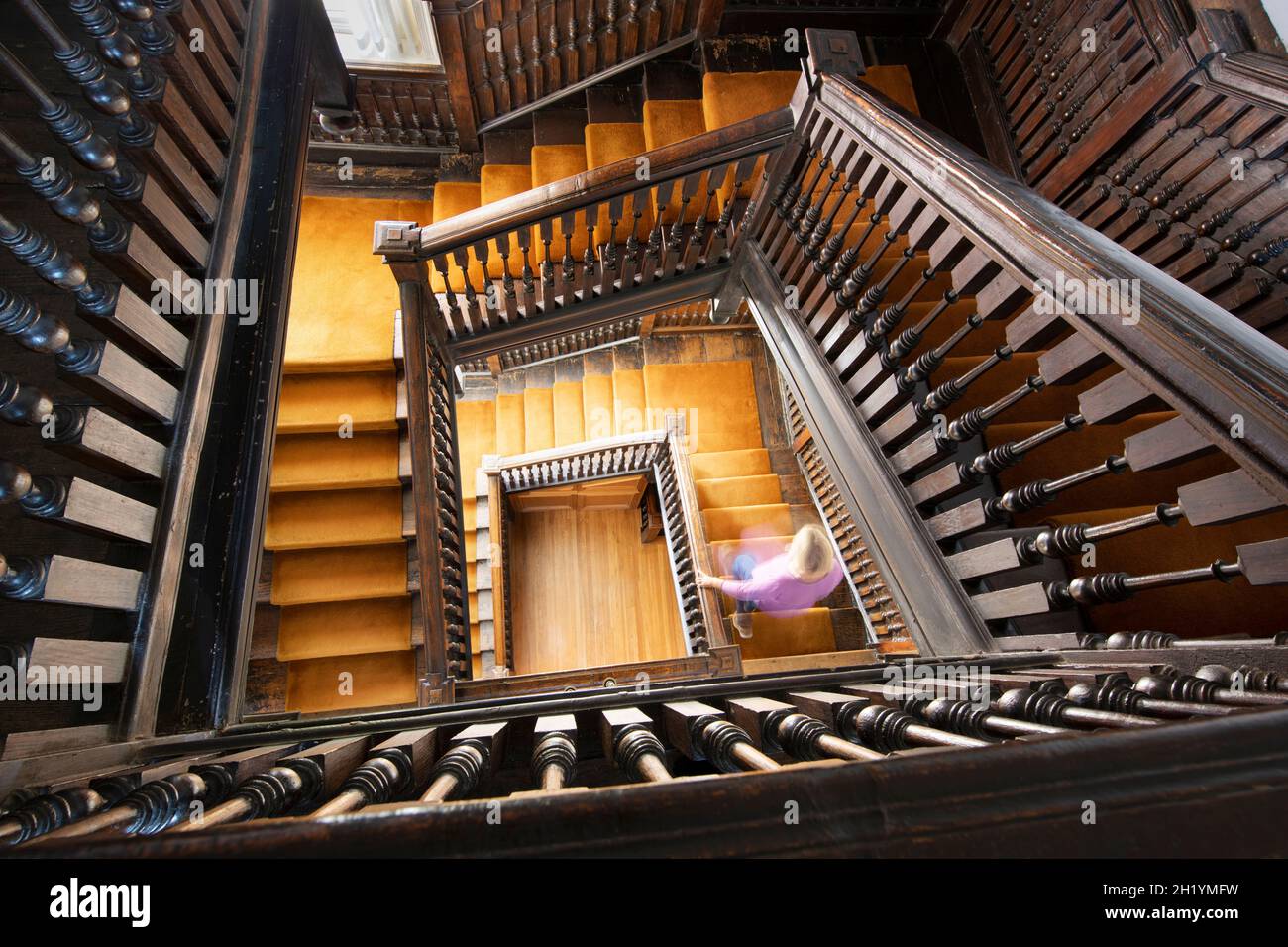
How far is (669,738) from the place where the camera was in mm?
1232

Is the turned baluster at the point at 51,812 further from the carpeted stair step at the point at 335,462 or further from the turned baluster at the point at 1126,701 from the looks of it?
the carpeted stair step at the point at 335,462

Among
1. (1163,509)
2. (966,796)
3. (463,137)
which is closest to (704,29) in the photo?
(463,137)

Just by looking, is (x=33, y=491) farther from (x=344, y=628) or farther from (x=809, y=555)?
(x=809, y=555)

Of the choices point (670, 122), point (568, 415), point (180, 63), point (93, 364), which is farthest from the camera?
point (568, 415)

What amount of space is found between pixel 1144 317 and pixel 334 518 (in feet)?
10.0

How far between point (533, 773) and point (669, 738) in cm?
40

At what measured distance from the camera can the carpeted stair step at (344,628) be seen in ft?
9.04

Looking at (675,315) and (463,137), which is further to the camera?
(675,315)

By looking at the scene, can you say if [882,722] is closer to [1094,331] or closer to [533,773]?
[533,773]

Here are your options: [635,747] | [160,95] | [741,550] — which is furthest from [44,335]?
[741,550]

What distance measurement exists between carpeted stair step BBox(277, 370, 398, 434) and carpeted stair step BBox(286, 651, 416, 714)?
3.63 feet

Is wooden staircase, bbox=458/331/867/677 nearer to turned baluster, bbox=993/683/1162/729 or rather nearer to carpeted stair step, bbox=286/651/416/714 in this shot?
carpeted stair step, bbox=286/651/416/714

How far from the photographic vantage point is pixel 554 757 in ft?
3.01

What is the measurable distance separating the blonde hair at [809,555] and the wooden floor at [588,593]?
3.55m
